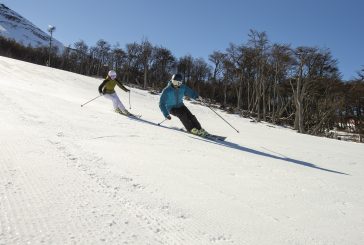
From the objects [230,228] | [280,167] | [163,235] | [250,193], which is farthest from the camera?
[280,167]

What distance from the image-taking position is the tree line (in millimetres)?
28688

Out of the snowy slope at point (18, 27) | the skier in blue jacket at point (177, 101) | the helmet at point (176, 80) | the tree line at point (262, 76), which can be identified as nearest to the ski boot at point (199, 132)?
the skier in blue jacket at point (177, 101)

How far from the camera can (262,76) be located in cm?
3216

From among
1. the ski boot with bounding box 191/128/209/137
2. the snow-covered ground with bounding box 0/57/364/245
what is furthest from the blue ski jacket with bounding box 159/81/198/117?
the snow-covered ground with bounding box 0/57/364/245

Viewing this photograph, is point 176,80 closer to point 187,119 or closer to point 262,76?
point 187,119

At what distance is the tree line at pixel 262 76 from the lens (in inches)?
1129

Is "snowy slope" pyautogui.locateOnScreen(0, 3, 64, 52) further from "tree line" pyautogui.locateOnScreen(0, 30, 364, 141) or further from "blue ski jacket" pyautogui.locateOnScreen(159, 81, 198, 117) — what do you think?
"blue ski jacket" pyautogui.locateOnScreen(159, 81, 198, 117)

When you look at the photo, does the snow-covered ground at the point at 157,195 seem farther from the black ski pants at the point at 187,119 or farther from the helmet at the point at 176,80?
the helmet at the point at 176,80

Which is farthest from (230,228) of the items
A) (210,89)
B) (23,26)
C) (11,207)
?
(23,26)

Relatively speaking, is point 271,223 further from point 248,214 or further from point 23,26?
point 23,26

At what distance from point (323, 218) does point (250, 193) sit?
0.74 metres

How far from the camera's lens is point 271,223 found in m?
2.67

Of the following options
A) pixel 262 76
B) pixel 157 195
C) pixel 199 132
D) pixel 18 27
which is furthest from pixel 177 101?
pixel 18 27

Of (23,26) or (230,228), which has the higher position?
(23,26)
